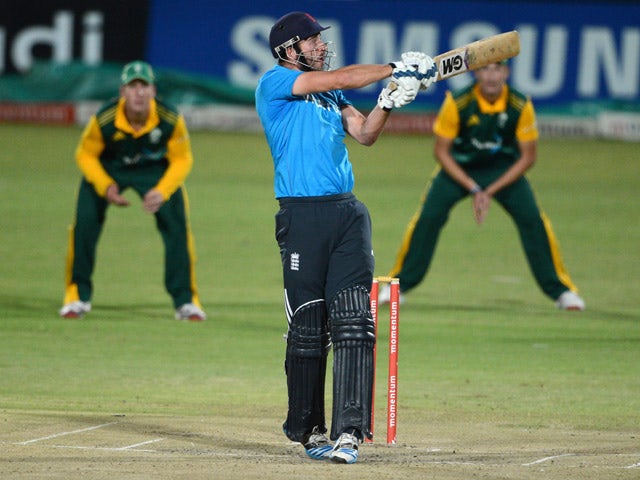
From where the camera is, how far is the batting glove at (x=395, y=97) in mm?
6094

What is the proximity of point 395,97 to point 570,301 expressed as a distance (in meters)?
5.72

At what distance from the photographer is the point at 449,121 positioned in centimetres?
1147

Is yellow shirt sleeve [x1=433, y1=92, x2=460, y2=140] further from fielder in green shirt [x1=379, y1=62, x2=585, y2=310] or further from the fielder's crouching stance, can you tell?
the fielder's crouching stance

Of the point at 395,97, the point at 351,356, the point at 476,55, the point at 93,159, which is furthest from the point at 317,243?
the point at 93,159

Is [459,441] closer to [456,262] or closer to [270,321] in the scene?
[270,321]

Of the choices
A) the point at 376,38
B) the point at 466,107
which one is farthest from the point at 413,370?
the point at 376,38

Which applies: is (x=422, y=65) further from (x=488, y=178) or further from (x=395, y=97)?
(x=488, y=178)

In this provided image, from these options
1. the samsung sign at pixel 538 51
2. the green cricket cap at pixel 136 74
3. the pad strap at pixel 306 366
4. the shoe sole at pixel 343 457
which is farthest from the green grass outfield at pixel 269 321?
the samsung sign at pixel 538 51

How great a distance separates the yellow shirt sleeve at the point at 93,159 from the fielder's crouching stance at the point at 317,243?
4613mm

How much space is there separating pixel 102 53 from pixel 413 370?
19.5 meters

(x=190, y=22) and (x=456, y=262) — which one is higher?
(x=190, y=22)

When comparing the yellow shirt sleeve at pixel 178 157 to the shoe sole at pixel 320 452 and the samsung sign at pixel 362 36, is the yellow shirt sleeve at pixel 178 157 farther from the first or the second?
the samsung sign at pixel 362 36

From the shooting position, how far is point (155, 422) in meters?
7.14

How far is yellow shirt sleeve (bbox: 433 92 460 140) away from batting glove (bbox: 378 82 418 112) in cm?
523
